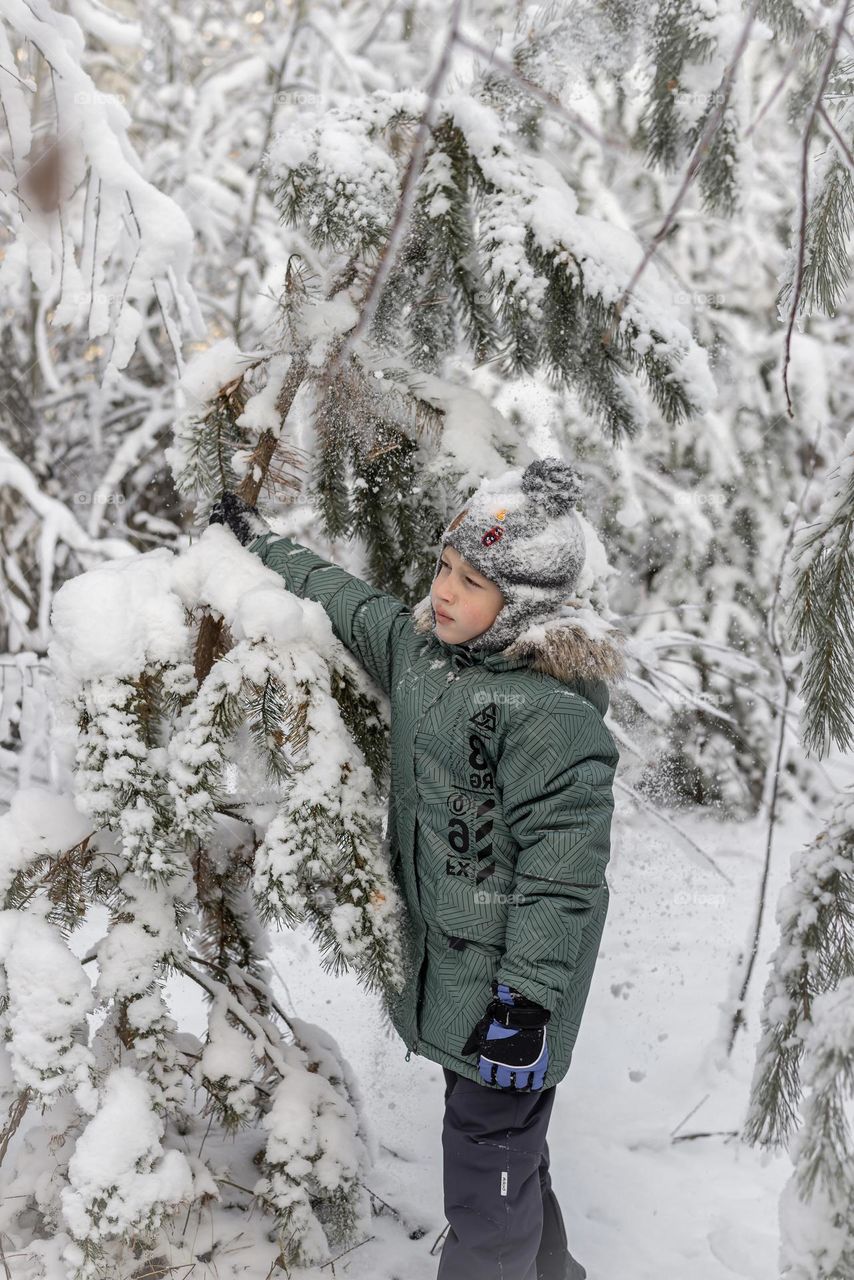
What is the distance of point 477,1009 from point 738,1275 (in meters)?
0.95

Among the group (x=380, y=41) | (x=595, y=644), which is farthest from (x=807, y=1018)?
(x=380, y=41)

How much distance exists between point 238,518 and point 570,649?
0.70m

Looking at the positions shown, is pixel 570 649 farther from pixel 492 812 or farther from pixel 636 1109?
pixel 636 1109

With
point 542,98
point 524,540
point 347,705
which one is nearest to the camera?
point 542,98

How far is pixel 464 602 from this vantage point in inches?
72.5

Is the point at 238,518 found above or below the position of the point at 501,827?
above

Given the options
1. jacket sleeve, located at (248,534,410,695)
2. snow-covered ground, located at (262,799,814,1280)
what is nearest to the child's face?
jacket sleeve, located at (248,534,410,695)

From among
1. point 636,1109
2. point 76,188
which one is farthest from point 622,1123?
point 76,188

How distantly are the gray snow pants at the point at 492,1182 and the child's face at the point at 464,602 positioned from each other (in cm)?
84

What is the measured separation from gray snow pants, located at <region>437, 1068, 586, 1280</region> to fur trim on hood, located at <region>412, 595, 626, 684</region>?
0.77m

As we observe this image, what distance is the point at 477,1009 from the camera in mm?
1813

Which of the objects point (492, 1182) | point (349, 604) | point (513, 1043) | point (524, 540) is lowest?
point (492, 1182)

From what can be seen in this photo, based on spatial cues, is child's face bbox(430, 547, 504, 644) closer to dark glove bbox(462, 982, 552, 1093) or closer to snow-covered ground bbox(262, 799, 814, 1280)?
dark glove bbox(462, 982, 552, 1093)

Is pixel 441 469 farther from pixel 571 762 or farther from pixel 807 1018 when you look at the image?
pixel 807 1018
